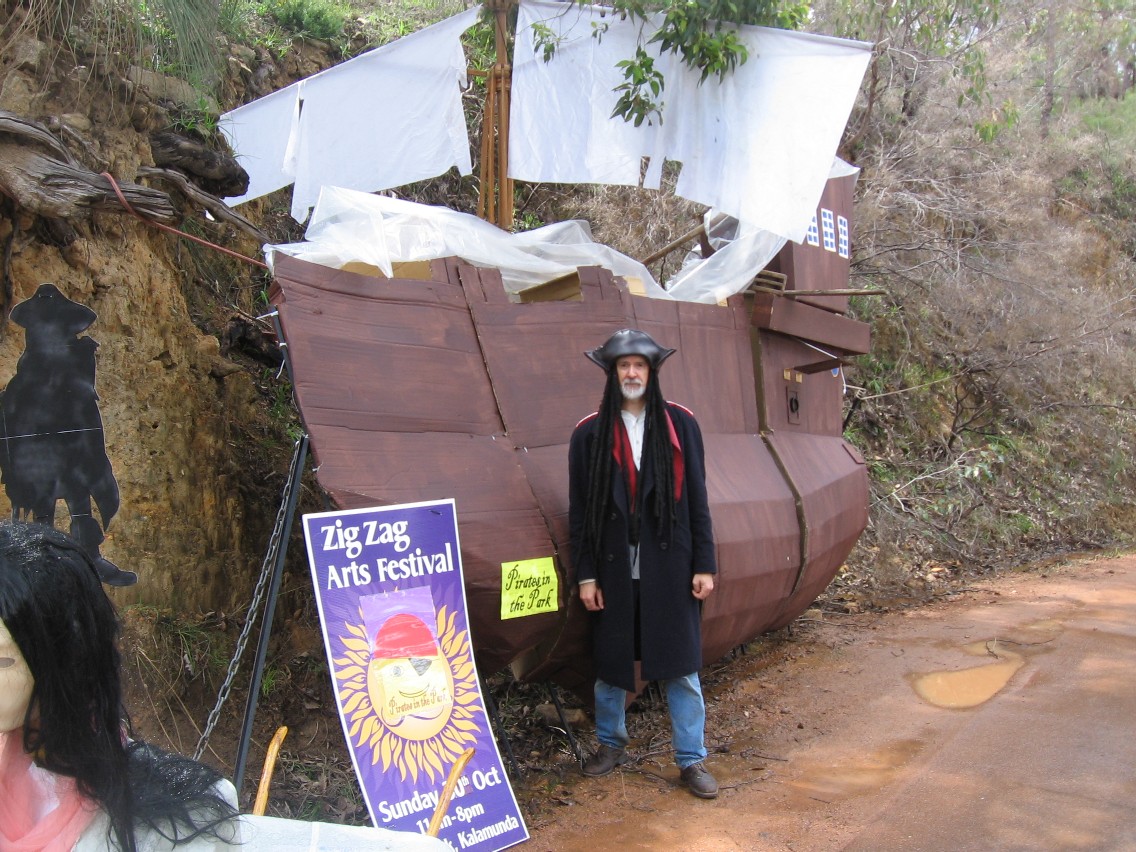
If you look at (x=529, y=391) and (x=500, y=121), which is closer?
(x=529, y=391)

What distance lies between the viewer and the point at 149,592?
13.8 feet

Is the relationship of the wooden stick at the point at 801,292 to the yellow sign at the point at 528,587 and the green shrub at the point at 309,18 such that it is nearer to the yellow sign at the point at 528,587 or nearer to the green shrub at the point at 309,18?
the yellow sign at the point at 528,587

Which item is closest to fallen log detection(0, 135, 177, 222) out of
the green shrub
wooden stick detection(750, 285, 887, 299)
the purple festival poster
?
the purple festival poster

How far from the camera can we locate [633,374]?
14.5 ft

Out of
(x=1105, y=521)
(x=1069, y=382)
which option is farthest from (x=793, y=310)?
(x=1069, y=382)

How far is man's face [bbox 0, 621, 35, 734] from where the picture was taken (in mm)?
1400

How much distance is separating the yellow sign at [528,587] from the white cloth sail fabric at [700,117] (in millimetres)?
2424

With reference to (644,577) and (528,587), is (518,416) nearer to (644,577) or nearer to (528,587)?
(528,587)

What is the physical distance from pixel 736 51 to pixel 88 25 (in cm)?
329

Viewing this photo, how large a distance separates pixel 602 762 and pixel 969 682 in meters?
2.58

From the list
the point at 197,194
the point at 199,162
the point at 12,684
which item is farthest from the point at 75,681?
the point at 199,162

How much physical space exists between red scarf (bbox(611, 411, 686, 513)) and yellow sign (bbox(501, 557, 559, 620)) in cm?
47

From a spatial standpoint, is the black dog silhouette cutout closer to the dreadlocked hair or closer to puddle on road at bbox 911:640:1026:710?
the dreadlocked hair

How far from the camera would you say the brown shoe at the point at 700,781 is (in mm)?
4406
